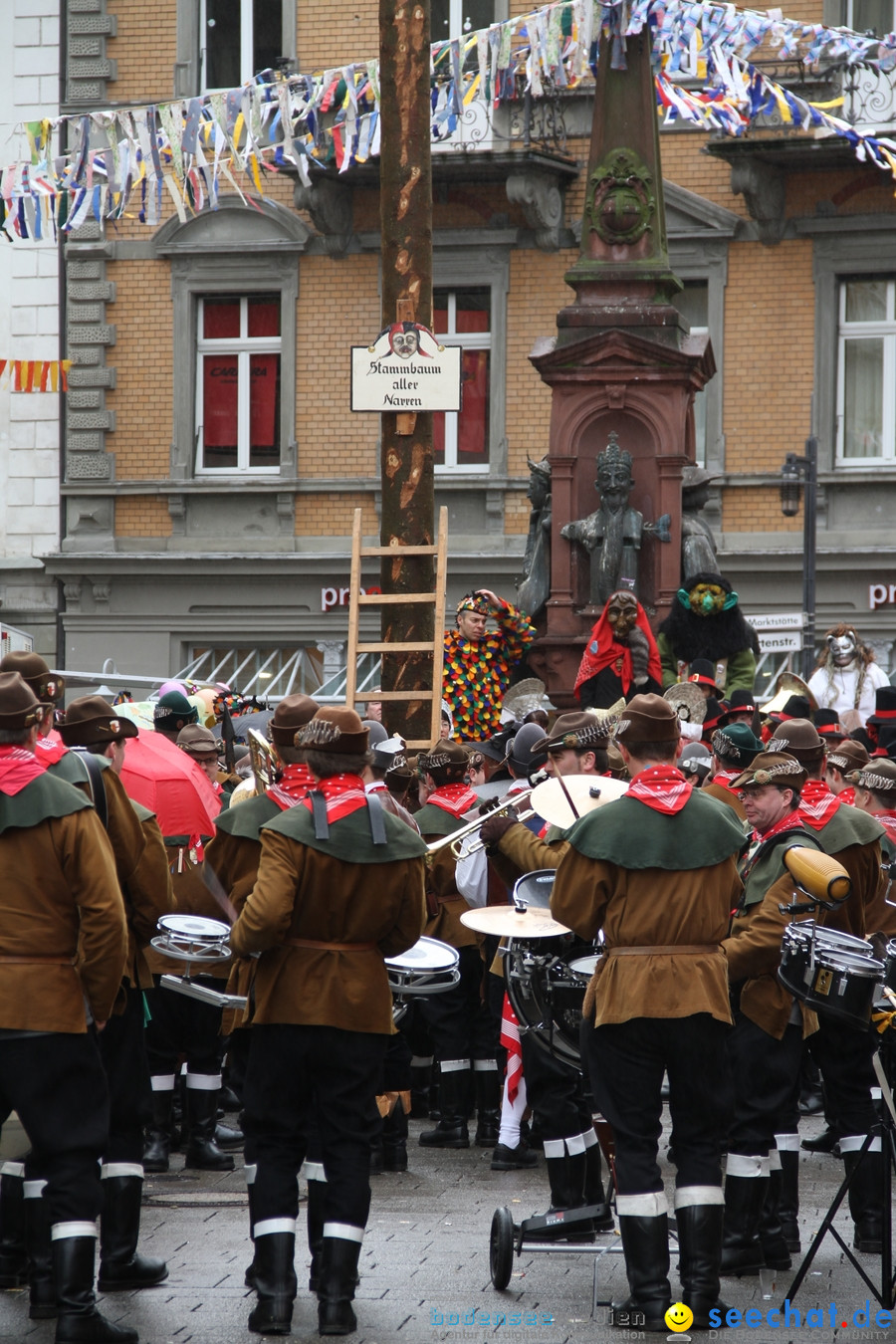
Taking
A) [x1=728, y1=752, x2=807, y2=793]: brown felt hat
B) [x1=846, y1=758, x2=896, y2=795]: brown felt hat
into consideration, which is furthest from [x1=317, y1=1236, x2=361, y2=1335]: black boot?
[x1=846, y1=758, x2=896, y2=795]: brown felt hat

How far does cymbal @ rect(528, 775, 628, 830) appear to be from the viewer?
22.4 feet

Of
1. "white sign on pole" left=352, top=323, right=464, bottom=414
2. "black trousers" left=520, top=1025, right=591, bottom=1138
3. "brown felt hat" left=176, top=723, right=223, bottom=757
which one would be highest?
"white sign on pole" left=352, top=323, right=464, bottom=414

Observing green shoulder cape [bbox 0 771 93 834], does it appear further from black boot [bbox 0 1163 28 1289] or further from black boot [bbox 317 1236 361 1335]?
black boot [bbox 317 1236 361 1335]

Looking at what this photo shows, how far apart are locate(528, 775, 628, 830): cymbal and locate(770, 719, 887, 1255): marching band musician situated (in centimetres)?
62

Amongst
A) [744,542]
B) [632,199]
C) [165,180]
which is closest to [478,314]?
[744,542]

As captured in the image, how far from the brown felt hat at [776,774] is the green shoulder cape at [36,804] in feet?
7.49

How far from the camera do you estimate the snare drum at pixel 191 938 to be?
711 cm

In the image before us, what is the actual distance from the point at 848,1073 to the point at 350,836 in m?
2.00

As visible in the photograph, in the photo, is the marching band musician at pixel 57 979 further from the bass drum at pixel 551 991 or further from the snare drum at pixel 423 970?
the bass drum at pixel 551 991

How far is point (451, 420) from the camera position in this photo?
22938 mm

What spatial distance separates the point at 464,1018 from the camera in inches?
369

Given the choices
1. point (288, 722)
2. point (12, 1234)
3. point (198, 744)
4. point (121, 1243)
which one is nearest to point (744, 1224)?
point (121, 1243)

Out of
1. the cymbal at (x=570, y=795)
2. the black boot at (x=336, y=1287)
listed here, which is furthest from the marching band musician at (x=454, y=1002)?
the black boot at (x=336, y=1287)

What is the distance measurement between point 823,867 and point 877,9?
58.1 feet
